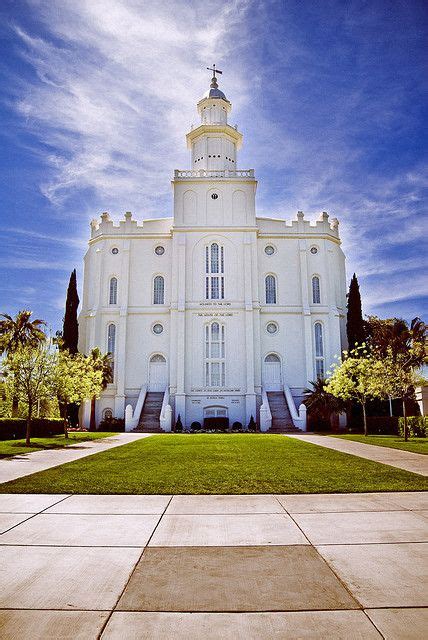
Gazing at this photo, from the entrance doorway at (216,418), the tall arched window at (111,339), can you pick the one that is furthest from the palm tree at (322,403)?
the tall arched window at (111,339)

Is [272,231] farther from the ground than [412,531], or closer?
farther from the ground

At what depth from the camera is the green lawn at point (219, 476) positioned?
880 cm

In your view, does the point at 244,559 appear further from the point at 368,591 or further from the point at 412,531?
the point at 412,531

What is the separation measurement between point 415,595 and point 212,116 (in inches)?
1966

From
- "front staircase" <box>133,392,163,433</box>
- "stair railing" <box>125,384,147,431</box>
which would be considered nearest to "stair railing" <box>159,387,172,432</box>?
"front staircase" <box>133,392,163,433</box>

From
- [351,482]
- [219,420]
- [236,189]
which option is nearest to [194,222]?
[236,189]

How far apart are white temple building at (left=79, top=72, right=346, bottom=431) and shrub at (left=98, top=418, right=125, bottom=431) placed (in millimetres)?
818

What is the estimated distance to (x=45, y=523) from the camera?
621 centimetres

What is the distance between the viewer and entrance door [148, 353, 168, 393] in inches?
1612

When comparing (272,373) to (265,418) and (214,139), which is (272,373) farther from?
(214,139)

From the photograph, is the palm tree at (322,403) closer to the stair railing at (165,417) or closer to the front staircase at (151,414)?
the stair railing at (165,417)

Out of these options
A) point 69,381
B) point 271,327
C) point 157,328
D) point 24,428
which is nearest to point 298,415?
point 271,327

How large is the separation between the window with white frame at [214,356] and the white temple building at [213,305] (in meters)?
0.09

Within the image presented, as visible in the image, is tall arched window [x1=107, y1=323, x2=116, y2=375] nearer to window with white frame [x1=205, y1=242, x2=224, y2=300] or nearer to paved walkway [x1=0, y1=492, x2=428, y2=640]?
window with white frame [x1=205, y1=242, x2=224, y2=300]
